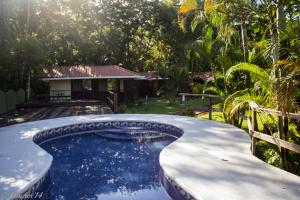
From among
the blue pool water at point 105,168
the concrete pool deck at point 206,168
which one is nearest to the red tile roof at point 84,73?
the blue pool water at point 105,168

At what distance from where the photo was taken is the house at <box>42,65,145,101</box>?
26.2 meters

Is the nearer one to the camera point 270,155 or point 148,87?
point 270,155

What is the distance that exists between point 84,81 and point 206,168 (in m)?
22.8

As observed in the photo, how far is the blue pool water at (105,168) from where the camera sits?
7.02 metres

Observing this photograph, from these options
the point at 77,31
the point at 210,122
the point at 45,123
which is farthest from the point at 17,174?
the point at 77,31

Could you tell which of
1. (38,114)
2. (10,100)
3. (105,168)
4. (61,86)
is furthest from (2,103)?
(105,168)

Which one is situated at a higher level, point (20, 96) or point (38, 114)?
point (20, 96)

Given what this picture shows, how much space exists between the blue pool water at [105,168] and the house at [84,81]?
13.9 m

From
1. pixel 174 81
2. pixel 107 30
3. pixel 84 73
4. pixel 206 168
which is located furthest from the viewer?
pixel 107 30

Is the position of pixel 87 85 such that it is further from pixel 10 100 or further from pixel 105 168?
pixel 105 168

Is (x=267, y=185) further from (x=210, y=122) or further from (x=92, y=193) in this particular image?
(x=210, y=122)

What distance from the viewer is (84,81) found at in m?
28.1

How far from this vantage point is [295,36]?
20.5ft

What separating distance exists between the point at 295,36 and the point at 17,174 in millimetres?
6557
